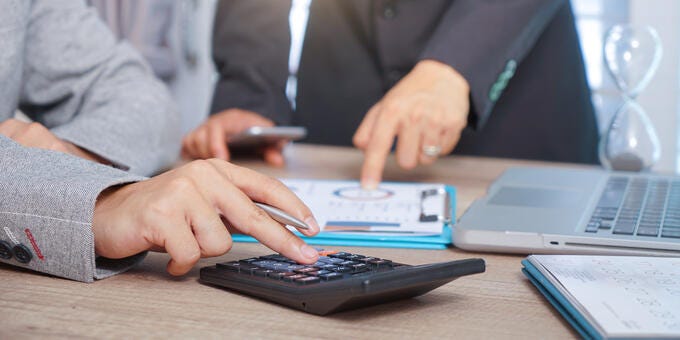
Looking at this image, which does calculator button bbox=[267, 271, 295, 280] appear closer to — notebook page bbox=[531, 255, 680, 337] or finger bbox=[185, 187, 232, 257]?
finger bbox=[185, 187, 232, 257]

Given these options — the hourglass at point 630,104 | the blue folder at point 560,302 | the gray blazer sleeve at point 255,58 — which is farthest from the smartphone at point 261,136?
the blue folder at point 560,302

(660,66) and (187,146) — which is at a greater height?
(660,66)

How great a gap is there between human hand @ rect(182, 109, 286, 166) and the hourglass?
570 mm

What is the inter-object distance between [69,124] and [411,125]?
0.49m

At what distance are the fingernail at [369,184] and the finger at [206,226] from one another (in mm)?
489

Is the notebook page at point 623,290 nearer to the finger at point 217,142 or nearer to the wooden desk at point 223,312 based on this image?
the wooden desk at point 223,312

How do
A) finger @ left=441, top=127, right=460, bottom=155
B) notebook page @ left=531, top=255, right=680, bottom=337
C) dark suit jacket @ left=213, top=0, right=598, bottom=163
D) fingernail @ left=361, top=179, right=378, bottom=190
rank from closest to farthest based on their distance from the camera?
notebook page @ left=531, top=255, right=680, bottom=337 < fingernail @ left=361, top=179, right=378, bottom=190 < finger @ left=441, top=127, right=460, bottom=155 < dark suit jacket @ left=213, top=0, right=598, bottom=163

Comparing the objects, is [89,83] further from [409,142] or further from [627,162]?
[627,162]

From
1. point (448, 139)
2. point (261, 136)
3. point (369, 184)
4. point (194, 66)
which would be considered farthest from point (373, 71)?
point (194, 66)

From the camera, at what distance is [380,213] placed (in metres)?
1.02

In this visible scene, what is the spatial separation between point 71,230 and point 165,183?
3.5 inches

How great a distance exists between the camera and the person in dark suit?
1463mm

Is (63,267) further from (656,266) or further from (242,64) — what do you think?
(242,64)

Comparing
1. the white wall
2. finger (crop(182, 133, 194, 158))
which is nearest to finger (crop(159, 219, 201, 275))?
finger (crop(182, 133, 194, 158))
